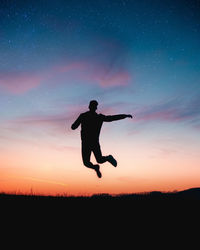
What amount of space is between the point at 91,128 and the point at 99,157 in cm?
118

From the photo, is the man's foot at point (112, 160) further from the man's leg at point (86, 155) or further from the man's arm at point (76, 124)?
the man's arm at point (76, 124)

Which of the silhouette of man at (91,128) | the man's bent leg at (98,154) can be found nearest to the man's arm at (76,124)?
the silhouette of man at (91,128)

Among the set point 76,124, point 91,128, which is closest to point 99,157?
point 91,128

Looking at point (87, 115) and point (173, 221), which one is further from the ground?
point (87, 115)

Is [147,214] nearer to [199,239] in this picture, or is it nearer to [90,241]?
[199,239]

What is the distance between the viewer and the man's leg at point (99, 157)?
357 inches

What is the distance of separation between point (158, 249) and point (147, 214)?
2138 millimetres

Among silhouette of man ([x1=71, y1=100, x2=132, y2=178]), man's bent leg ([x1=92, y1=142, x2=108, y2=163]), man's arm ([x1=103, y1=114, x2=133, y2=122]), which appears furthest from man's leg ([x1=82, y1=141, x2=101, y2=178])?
man's arm ([x1=103, y1=114, x2=133, y2=122])

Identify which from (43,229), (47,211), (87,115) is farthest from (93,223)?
(87,115)

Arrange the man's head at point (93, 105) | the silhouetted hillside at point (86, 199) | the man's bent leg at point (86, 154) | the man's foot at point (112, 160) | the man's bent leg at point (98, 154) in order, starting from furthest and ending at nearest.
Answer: the man's foot at point (112, 160)
the man's bent leg at point (98, 154)
the man's bent leg at point (86, 154)
the man's head at point (93, 105)
the silhouetted hillside at point (86, 199)

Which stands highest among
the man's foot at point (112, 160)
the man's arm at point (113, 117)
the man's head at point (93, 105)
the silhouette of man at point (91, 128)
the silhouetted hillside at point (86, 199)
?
the man's head at point (93, 105)

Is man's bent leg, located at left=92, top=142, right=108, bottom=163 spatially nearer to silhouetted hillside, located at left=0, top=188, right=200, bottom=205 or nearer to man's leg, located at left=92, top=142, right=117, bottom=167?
man's leg, located at left=92, top=142, right=117, bottom=167

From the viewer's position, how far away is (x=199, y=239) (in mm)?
3941

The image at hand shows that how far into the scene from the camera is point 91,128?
8.74m
